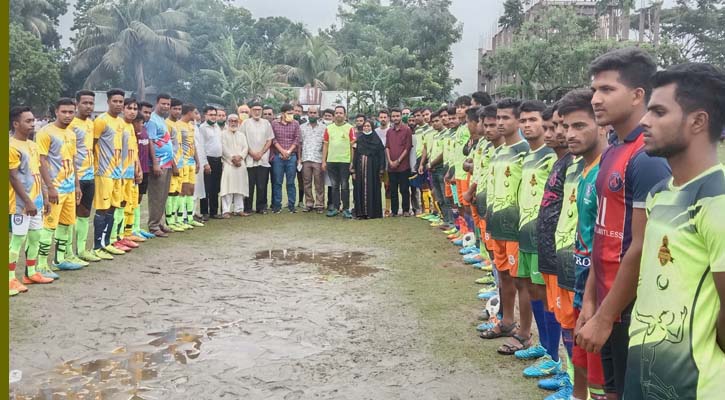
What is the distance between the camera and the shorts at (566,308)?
3377 millimetres

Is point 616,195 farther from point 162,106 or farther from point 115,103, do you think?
point 162,106

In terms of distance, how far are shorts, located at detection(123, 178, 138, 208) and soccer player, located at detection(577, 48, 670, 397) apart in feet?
22.8

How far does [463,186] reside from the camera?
8.27 metres

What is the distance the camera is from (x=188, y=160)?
10500 mm

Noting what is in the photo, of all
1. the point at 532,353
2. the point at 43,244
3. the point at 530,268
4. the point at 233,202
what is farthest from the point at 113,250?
the point at 530,268

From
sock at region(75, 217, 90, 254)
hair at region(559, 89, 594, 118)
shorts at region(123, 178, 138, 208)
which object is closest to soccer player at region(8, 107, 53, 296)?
sock at region(75, 217, 90, 254)

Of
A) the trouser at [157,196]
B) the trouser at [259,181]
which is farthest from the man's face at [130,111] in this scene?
the trouser at [259,181]

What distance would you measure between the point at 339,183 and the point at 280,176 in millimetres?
1116

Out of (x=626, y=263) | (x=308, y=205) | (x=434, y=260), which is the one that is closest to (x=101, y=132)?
(x=434, y=260)

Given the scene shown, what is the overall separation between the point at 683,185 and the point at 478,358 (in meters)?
2.90

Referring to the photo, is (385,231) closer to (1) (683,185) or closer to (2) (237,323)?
Answer: (2) (237,323)

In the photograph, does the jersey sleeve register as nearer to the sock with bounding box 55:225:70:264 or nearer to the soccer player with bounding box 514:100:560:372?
the soccer player with bounding box 514:100:560:372

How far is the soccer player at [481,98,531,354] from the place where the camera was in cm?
468

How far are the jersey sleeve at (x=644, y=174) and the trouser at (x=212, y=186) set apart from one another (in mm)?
9809
